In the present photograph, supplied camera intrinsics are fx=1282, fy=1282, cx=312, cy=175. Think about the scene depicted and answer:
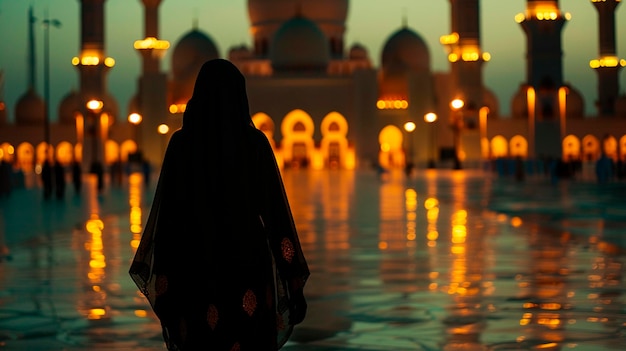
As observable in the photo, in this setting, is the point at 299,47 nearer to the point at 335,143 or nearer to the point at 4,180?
the point at 335,143

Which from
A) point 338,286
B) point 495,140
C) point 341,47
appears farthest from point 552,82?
point 338,286

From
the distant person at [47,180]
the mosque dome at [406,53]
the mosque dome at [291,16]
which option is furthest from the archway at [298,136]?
the distant person at [47,180]

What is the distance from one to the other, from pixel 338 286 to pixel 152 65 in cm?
5099

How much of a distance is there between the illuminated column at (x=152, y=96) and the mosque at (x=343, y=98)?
6 centimetres

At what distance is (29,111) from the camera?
6588 centimetres

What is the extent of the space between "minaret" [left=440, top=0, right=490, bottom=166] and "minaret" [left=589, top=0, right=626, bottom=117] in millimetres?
4845

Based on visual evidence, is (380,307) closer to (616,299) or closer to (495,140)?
(616,299)

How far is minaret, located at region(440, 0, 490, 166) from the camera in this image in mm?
53125

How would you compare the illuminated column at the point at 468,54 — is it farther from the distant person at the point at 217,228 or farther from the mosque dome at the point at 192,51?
the distant person at the point at 217,228

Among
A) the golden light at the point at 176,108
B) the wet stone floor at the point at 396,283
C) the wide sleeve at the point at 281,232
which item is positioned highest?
the golden light at the point at 176,108

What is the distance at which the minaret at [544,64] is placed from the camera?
47875 mm

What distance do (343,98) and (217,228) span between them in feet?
181

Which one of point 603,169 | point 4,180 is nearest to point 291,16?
point 603,169

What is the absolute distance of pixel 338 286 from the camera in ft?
27.1
